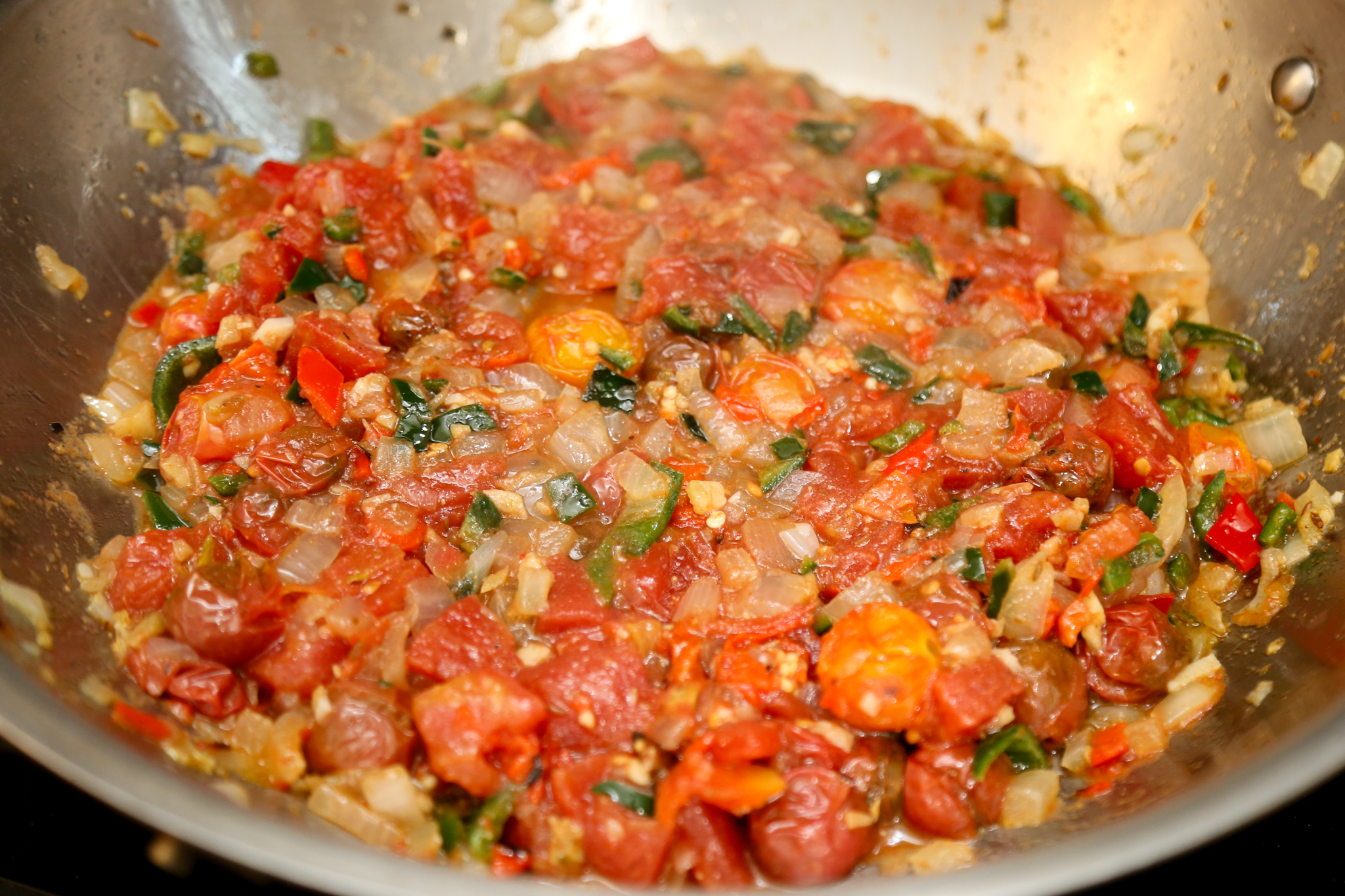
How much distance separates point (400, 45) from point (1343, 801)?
5.66 m

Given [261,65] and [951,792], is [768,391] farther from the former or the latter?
[261,65]

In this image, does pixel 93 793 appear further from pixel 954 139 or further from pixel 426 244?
pixel 954 139

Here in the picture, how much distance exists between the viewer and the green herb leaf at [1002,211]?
4.74 metres

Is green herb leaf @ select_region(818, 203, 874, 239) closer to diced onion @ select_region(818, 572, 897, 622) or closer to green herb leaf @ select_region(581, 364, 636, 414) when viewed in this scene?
green herb leaf @ select_region(581, 364, 636, 414)

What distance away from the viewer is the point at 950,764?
2971 mm

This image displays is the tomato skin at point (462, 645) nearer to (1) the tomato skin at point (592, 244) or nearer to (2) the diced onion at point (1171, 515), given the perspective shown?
(1) the tomato skin at point (592, 244)

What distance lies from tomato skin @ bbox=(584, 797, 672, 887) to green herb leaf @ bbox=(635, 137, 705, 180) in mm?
3328

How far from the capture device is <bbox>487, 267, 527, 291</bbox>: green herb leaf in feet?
13.9

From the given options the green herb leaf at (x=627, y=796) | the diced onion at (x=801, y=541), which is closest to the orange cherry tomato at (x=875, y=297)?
the diced onion at (x=801, y=541)

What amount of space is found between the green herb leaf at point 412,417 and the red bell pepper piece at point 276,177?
168 cm

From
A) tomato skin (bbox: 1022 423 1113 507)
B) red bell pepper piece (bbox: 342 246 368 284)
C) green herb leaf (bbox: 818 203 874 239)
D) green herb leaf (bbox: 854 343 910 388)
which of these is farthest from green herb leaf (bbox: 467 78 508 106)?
tomato skin (bbox: 1022 423 1113 507)

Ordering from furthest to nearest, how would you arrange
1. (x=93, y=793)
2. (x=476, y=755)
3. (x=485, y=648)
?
(x=485, y=648)
(x=476, y=755)
(x=93, y=793)

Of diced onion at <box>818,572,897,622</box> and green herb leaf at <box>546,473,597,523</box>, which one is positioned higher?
diced onion at <box>818,572,897,622</box>

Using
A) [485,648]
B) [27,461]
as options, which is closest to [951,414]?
[485,648]
